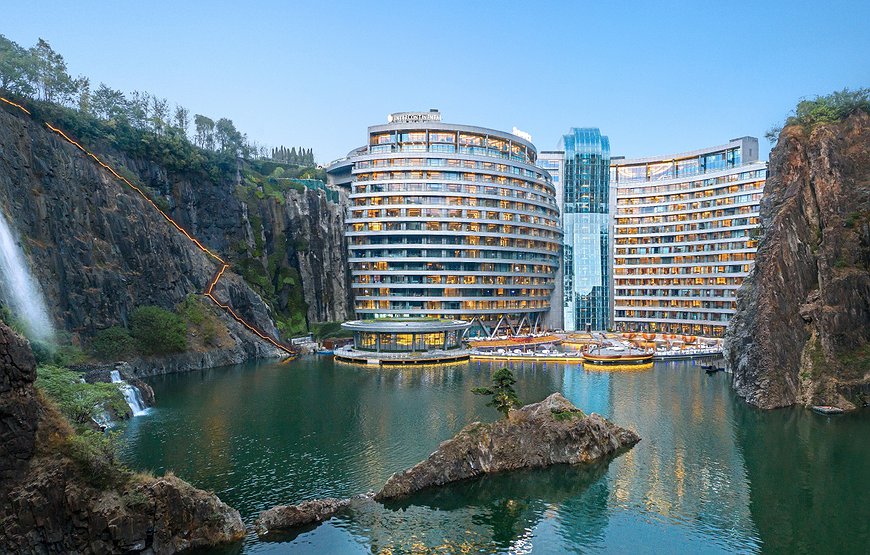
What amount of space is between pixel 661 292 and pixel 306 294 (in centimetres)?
9362

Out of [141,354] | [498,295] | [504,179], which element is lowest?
[141,354]

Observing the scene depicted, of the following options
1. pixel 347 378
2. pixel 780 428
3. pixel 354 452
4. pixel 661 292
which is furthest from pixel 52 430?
pixel 661 292

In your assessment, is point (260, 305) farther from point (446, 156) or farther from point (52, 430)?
point (52, 430)

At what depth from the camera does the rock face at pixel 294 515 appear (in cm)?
3744

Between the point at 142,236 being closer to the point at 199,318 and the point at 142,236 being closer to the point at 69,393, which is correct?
the point at 199,318

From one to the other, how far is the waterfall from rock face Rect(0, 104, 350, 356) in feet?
7.45

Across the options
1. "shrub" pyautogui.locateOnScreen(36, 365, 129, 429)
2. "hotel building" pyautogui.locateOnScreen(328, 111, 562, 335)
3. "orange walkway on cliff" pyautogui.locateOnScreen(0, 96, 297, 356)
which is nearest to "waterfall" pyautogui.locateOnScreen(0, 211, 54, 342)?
"orange walkway on cliff" pyautogui.locateOnScreen(0, 96, 297, 356)

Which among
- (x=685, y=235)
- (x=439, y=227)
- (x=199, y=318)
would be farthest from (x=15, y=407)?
(x=685, y=235)

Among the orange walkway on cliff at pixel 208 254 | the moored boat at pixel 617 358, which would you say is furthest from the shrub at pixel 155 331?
the moored boat at pixel 617 358

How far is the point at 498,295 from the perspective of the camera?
439 ft

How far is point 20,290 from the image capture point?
7288 centimetres

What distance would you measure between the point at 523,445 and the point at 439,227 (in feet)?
279

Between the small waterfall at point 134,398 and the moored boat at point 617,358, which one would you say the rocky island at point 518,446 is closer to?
the small waterfall at point 134,398

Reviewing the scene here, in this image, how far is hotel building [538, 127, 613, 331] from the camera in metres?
155
